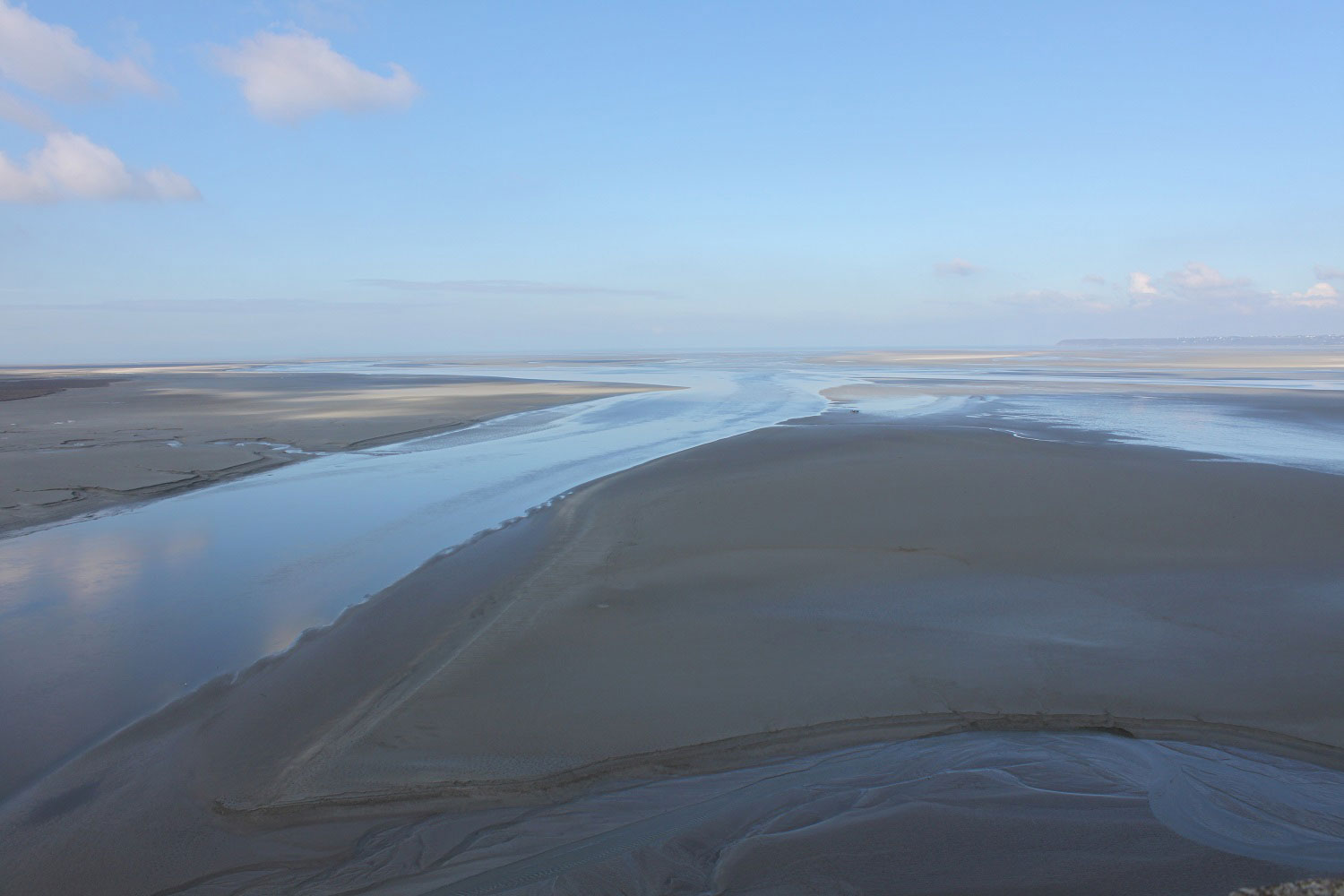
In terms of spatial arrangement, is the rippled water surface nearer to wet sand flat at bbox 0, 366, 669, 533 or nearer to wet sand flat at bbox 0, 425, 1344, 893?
wet sand flat at bbox 0, 425, 1344, 893

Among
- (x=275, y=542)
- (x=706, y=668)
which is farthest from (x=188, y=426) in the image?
(x=706, y=668)

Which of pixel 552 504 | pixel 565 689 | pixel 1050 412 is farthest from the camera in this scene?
pixel 1050 412

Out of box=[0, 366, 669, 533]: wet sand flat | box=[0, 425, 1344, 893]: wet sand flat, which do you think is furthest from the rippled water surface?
box=[0, 366, 669, 533]: wet sand flat

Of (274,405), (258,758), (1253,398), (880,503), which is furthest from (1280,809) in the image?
(274,405)

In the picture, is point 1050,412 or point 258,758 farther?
point 1050,412

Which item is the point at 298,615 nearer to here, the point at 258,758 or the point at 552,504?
the point at 258,758

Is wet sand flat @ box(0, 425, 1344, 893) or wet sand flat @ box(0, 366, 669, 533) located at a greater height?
wet sand flat @ box(0, 366, 669, 533)
